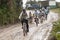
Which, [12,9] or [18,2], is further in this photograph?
[18,2]

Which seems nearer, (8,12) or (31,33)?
(31,33)

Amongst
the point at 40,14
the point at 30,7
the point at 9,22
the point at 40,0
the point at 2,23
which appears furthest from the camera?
Answer: the point at 40,0

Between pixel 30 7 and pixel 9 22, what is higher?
pixel 9 22

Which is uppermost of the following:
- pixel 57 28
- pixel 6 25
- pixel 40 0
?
pixel 57 28

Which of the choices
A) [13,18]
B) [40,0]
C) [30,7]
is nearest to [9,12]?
[13,18]

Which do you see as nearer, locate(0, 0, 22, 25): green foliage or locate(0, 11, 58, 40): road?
locate(0, 11, 58, 40): road

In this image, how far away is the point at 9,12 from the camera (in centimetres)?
2966

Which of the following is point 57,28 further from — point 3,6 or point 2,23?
point 3,6

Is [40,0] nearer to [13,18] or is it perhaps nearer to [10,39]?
[13,18]

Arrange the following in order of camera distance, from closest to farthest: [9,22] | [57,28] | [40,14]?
[57,28] → [9,22] → [40,14]

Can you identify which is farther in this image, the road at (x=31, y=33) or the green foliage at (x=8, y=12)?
the green foliage at (x=8, y=12)

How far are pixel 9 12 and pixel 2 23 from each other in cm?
263

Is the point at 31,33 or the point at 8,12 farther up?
the point at 8,12

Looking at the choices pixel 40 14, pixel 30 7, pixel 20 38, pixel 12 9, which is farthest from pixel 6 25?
pixel 30 7
